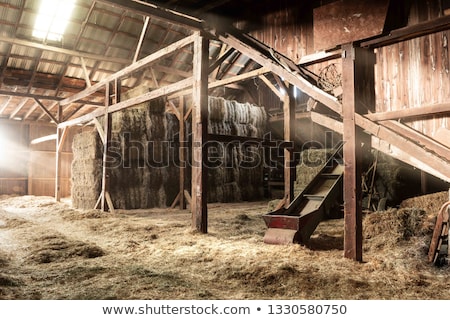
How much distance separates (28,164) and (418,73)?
56.5ft

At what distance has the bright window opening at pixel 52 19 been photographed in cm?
1007

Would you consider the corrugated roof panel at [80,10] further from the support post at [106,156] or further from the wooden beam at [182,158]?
the wooden beam at [182,158]

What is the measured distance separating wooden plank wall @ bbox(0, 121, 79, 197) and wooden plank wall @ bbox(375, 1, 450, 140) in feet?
54.0

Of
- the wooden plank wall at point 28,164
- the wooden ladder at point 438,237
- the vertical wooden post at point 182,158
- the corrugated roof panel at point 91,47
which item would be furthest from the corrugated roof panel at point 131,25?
the wooden ladder at point 438,237

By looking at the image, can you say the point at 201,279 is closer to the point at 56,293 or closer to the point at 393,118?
the point at 56,293

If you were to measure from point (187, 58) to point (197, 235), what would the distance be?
8.96 meters

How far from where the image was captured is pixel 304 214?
5.77 m

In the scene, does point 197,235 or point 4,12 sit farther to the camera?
point 4,12

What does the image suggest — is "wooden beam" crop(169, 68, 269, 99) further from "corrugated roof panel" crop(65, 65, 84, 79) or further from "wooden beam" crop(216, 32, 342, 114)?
"corrugated roof panel" crop(65, 65, 84, 79)

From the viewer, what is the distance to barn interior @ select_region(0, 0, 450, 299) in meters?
4.10

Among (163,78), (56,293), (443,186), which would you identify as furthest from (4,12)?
Result: (443,186)

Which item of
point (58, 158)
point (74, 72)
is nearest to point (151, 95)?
point (74, 72)

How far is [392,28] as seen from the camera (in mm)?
5051

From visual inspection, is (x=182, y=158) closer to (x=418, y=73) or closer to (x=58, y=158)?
(x=58, y=158)
